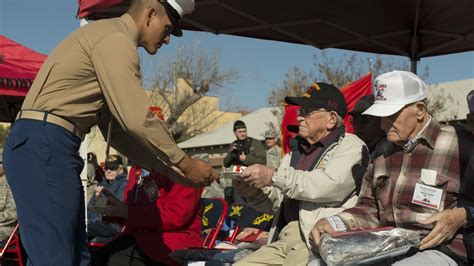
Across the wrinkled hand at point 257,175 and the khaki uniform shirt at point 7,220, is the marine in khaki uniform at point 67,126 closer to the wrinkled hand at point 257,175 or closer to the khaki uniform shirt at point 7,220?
the wrinkled hand at point 257,175

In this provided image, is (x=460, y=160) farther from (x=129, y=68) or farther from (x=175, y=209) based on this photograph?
(x=175, y=209)

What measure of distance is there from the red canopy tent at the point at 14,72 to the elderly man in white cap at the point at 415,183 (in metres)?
6.02

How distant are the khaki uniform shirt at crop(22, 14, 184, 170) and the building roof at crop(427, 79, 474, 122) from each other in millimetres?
24236

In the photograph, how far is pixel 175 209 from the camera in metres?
4.77

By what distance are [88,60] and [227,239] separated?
275 centimetres

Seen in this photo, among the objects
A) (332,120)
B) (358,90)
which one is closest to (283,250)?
(332,120)

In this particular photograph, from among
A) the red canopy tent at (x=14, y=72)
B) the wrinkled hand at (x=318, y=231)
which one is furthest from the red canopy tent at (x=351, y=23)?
the wrinkled hand at (x=318, y=231)

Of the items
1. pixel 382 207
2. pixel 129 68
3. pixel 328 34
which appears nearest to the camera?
pixel 129 68

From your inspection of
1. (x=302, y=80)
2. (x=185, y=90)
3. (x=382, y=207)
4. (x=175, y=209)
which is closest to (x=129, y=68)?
(x=382, y=207)

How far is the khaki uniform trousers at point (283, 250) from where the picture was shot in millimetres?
3953

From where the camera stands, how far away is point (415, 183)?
3.33m

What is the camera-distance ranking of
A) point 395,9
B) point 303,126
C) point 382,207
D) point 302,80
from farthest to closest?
point 302,80, point 395,9, point 303,126, point 382,207

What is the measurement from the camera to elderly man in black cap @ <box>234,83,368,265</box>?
371 cm

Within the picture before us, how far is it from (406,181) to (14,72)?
6.44m
